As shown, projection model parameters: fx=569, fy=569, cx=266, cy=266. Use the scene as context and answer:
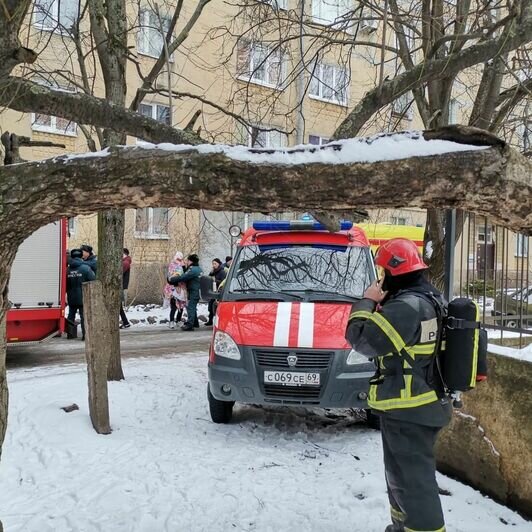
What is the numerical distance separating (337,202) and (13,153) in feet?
5.90

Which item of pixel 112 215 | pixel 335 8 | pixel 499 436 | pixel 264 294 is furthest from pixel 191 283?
pixel 499 436

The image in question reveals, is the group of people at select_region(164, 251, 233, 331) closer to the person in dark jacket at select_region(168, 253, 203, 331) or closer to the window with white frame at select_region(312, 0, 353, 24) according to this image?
the person in dark jacket at select_region(168, 253, 203, 331)

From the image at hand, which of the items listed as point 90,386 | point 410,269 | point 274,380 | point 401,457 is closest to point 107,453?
point 90,386

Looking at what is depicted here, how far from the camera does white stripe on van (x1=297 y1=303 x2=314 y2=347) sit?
5.46 m

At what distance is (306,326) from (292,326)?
0.45 ft

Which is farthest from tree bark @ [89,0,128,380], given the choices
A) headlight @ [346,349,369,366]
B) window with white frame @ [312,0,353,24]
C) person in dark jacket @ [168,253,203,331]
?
person in dark jacket @ [168,253,203,331]

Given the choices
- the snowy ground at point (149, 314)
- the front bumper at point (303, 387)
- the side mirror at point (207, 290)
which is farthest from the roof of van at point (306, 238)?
the snowy ground at point (149, 314)

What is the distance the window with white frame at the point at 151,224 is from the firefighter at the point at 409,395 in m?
16.4

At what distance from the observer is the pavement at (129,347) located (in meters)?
9.89

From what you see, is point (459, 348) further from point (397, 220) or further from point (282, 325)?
point (397, 220)

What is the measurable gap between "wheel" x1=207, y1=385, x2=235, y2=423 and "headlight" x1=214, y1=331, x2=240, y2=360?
517 millimetres

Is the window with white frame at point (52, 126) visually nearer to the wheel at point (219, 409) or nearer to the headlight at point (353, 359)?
the wheel at point (219, 409)

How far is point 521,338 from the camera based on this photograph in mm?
5078

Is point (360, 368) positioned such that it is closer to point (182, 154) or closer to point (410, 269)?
point (410, 269)
